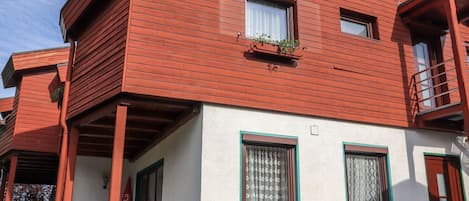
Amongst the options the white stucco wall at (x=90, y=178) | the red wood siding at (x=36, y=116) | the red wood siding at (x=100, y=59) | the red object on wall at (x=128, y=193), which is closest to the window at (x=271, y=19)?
the red wood siding at (x=100, y=59)

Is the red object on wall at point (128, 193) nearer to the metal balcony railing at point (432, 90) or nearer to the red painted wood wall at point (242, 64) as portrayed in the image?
the red painted wood wall at point (242, 64)

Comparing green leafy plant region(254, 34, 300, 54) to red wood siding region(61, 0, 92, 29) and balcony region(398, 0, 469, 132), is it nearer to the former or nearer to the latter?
balcony region(398, 0, 469, 132)

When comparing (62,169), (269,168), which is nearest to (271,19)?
(269,168)

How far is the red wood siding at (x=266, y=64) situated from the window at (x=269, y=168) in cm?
60

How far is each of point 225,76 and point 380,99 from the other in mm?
3262

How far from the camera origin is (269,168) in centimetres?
778

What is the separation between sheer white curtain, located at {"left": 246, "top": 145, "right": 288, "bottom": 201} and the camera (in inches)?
299

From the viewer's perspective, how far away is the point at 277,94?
807cm

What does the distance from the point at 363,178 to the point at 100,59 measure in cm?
521

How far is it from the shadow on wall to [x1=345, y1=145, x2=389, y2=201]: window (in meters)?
0.31

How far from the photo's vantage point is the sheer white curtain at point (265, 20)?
845cm

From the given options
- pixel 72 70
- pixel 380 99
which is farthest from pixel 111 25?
pixel 380 99

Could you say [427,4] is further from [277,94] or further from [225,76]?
[225,76]

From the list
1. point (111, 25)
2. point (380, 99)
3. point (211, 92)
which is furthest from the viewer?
point (380, 99)
